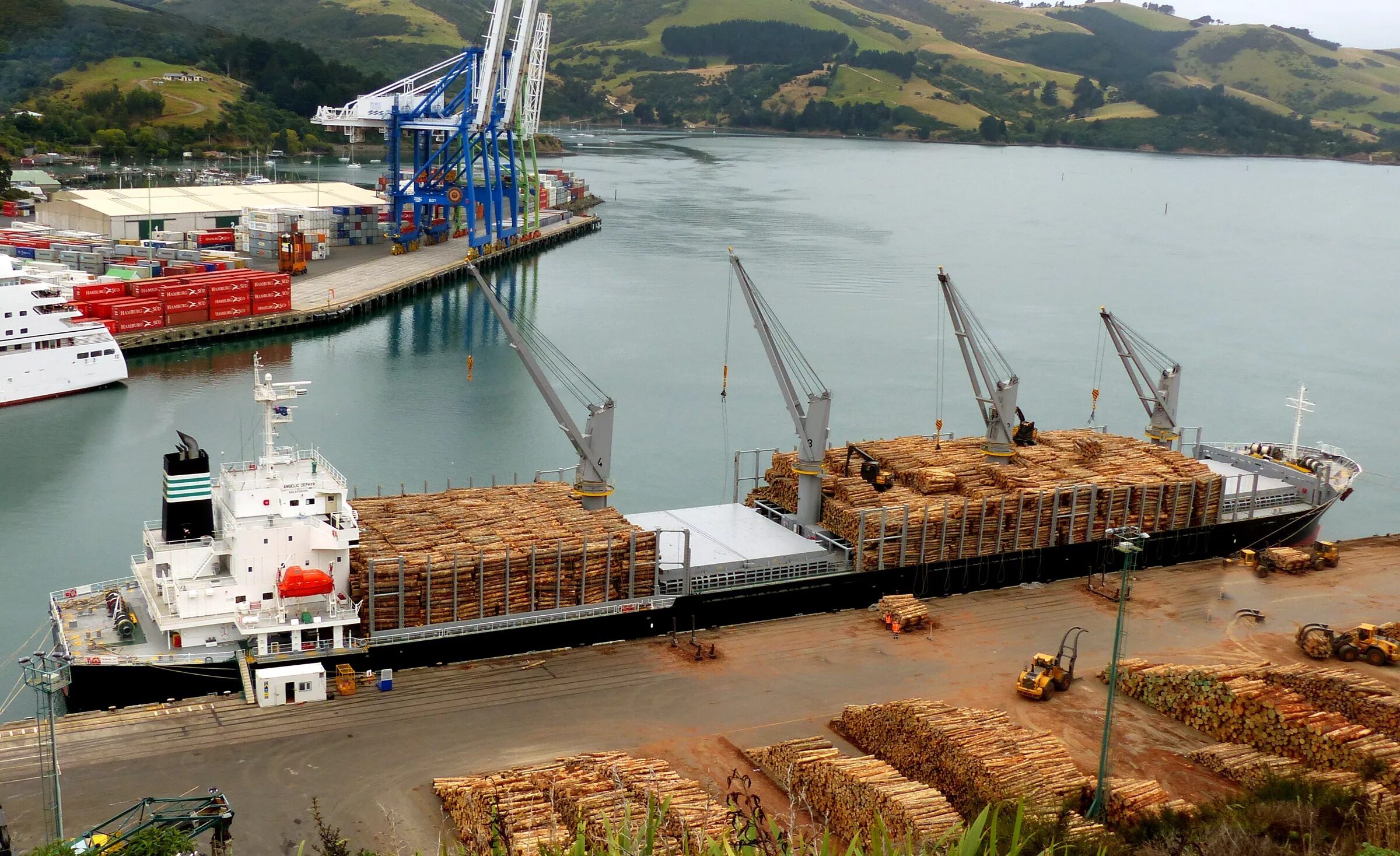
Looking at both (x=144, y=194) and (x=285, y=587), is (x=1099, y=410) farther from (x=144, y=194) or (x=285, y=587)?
(x=144, y=194)

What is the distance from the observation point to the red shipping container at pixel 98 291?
170ft

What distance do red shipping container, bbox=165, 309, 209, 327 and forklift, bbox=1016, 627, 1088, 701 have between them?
42.9 m

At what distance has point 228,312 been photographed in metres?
55.7

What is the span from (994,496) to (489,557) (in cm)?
1162

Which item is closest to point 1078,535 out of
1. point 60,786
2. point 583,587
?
point 583,587

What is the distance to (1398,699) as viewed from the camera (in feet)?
66.4

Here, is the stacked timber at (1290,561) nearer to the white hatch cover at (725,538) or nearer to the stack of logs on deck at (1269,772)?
the stack of logs on deck at (1269,772)

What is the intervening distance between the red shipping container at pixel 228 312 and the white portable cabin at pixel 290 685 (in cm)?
3862

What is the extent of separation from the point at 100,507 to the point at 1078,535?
2527 centimetres

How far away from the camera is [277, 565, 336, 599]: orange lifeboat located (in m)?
20.9

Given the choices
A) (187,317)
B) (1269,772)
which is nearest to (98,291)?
(187,317)

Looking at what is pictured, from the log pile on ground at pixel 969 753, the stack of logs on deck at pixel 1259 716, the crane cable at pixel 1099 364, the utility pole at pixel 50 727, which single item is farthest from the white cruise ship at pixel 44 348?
the stack of logs on deck at pixel 1259 716

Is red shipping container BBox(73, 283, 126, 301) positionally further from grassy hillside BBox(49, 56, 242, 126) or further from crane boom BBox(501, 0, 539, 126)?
grassy hillside BBox(49, 56, 242, 126)

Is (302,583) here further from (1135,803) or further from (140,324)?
(140,324)
